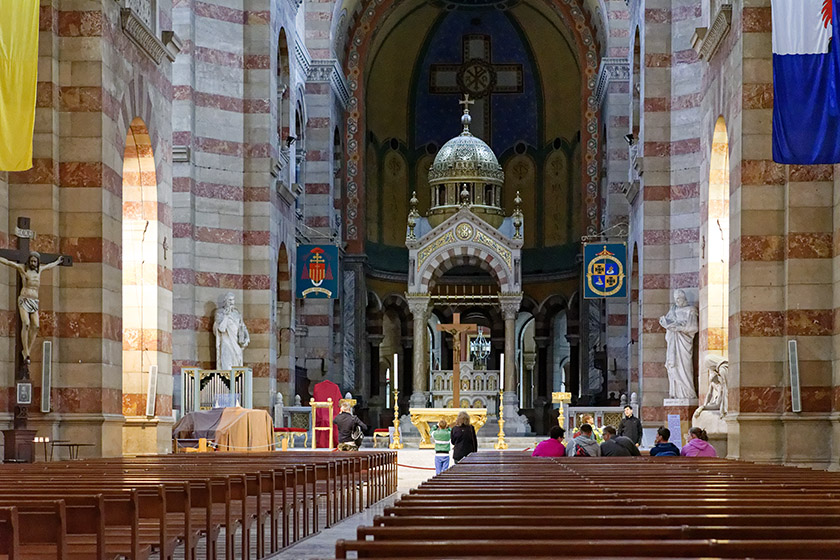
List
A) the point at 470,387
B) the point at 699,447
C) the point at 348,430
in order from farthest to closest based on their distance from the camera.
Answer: the point at 470,387 < the point at 348,430 < the point at 699,447

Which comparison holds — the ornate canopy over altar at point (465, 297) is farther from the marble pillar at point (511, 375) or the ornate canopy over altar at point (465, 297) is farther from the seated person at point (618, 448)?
the seated person at point (618, 448)

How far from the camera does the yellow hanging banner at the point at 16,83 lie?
1298cm

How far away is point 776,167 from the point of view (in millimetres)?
15562

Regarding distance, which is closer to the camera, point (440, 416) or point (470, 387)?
point (440, 416)

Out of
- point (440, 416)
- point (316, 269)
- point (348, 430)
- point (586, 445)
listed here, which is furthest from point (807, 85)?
point (316, 269)

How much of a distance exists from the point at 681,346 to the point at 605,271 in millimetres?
5894

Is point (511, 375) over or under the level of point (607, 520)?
under

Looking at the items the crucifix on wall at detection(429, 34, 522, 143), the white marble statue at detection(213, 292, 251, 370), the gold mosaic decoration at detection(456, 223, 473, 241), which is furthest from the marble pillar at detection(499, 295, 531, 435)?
the crucifix on wall at detection(429, 34, 522, 143)

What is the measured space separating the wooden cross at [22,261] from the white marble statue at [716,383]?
30.5ft

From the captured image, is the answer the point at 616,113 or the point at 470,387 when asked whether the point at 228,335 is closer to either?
the point at 470,387

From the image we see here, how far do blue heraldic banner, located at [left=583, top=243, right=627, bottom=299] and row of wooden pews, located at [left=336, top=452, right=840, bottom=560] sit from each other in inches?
780

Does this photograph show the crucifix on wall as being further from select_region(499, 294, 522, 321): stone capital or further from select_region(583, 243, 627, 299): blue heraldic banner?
select_region(583, 243, 627, 299): blue heraldic banner

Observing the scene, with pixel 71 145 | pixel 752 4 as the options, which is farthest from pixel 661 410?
pixel 71 145

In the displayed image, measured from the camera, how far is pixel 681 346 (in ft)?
75.2
